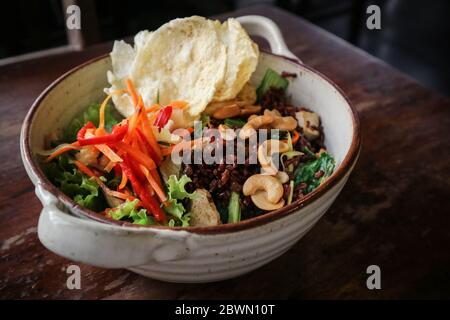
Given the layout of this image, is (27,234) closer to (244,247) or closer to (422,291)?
(244,247)

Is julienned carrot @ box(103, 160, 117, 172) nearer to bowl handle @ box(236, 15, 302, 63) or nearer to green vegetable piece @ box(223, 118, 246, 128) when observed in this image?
green vegetable piece @ box(223, 118, 246, 128)

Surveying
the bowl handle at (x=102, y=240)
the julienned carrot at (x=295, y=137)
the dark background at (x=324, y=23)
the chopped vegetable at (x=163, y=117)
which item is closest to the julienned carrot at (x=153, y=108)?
the chopped vegetable at (x=163, y=117)

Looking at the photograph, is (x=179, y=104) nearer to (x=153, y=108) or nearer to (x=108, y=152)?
(x=153, y=108)

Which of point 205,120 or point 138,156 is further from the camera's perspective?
point 205,120

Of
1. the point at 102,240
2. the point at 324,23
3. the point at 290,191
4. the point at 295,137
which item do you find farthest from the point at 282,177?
the point at 324,23

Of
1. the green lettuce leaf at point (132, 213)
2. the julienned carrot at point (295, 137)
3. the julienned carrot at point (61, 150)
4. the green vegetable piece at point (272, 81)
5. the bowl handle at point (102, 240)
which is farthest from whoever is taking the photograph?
the green vegetable piece at point (272, 81)

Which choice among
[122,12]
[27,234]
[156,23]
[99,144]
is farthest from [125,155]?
[156,23]

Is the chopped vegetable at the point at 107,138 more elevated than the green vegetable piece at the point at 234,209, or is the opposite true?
the chopped vegetable at the point at 107,138

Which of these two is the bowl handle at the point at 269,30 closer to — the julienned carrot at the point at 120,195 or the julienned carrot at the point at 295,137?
the julienned carrot at the point at 295,137
